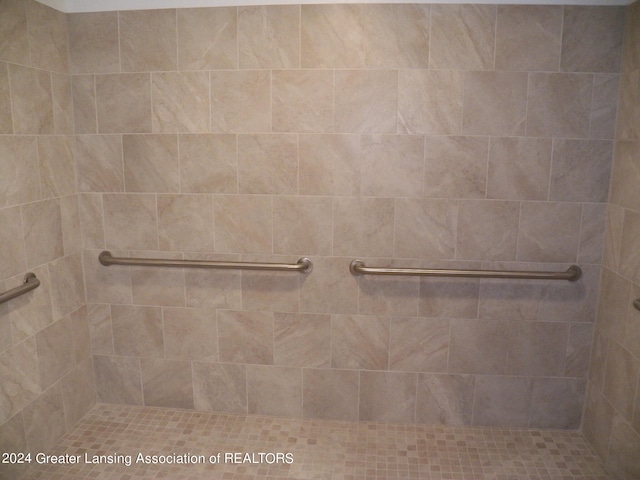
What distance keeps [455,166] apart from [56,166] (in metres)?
1.91

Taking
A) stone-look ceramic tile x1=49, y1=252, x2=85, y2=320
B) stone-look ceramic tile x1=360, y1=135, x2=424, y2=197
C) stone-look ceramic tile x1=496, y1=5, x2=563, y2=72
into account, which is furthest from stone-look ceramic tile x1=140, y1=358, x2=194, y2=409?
stone-look ceramic tile x1=496, y1=5, x2=563, y2=72

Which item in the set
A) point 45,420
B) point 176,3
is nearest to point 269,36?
point 176,3

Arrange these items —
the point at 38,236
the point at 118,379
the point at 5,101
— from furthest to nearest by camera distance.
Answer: the point at 118,379, the point at 38,236, the point at 5,101

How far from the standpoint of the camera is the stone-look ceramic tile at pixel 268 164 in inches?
89.6

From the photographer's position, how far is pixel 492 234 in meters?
2.26

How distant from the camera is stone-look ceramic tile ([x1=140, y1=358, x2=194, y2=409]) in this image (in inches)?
99.5

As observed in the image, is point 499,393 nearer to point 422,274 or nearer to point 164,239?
point 422,274

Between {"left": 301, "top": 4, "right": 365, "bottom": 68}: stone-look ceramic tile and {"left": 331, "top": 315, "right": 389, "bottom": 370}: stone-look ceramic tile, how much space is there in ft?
4.06

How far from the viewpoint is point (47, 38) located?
215 centimetres

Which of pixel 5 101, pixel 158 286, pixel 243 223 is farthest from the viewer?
pixel 158 286

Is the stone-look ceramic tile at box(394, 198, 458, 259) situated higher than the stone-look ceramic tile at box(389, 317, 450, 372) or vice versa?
the stone-look ceramic tile at box(394, 198, 458, 259)

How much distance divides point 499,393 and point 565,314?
51cm

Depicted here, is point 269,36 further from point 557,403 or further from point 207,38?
point 557,403

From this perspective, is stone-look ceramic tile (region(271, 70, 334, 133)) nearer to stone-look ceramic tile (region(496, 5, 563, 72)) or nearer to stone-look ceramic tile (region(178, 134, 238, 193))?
stone-look ceramic tile (region(178, 134, 238, 193))
